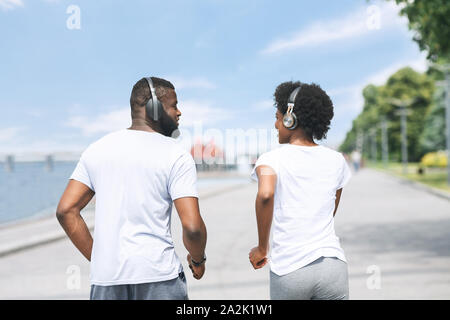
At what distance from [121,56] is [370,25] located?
1.39m

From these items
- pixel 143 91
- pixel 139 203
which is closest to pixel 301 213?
pixel 139 203

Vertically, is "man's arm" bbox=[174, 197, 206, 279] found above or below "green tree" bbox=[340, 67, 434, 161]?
below

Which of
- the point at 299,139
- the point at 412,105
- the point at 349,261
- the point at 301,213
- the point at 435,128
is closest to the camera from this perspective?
the point at 301,213

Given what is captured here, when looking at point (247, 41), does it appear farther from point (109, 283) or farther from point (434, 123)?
point (434, 123)

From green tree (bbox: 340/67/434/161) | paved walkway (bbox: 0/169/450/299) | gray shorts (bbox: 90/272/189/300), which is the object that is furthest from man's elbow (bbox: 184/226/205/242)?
green tree (bbox: 340/67/434/161)

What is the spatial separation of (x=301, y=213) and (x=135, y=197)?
639 mm

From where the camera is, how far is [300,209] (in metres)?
2.18

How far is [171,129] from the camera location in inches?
88.0

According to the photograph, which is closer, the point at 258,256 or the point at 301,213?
the point at 301,213

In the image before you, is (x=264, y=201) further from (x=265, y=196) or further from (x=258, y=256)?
(x=258, y=256)

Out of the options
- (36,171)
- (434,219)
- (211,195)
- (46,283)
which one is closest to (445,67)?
(211,195)

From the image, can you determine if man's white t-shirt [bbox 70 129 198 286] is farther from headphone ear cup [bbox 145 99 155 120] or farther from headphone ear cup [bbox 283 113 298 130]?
headphone ear cup [bbox 283 113 298 130]

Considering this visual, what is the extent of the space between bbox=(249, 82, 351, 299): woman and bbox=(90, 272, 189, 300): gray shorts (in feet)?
1.31

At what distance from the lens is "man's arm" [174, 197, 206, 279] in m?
2.10
